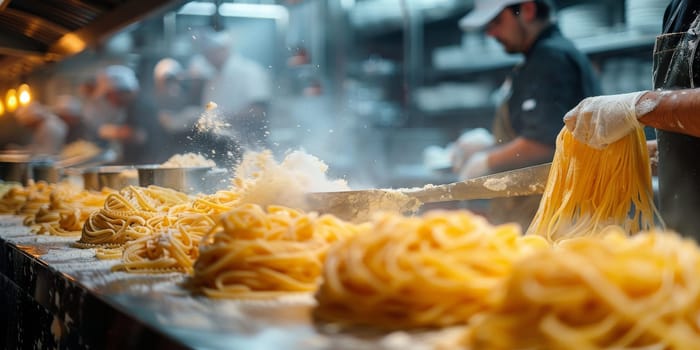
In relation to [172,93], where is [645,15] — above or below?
above

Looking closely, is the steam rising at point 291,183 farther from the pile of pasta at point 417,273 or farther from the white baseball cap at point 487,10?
the white baseball cap at point 487,10

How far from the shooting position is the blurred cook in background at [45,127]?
7.43 meters

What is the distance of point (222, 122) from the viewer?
9.67ft

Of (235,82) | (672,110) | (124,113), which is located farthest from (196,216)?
(124,113)

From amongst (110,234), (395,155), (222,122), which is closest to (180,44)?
(395,155)

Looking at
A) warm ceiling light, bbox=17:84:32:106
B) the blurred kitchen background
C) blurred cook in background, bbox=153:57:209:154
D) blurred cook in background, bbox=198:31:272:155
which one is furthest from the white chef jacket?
warm ceiling light, bbox=17:84:32:106

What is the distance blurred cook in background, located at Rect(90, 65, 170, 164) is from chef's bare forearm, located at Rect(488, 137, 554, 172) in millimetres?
3432

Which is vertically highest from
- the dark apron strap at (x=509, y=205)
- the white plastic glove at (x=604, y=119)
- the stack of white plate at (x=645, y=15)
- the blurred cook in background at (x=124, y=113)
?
the stack of white plate at (x=645, y=15)

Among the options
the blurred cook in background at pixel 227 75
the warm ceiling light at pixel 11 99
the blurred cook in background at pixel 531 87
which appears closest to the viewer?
the blurred cook in background at pixel 531 87

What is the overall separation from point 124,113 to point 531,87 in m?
Result: 4.54

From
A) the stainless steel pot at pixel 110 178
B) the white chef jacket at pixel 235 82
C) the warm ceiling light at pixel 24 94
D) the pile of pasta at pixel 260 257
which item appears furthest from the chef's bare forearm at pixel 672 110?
the warm ceiling light at pixel 24 94

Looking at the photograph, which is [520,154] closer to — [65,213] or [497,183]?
[497,183]

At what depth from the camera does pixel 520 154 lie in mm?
4047

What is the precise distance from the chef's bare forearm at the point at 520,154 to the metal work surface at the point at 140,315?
2.49m
